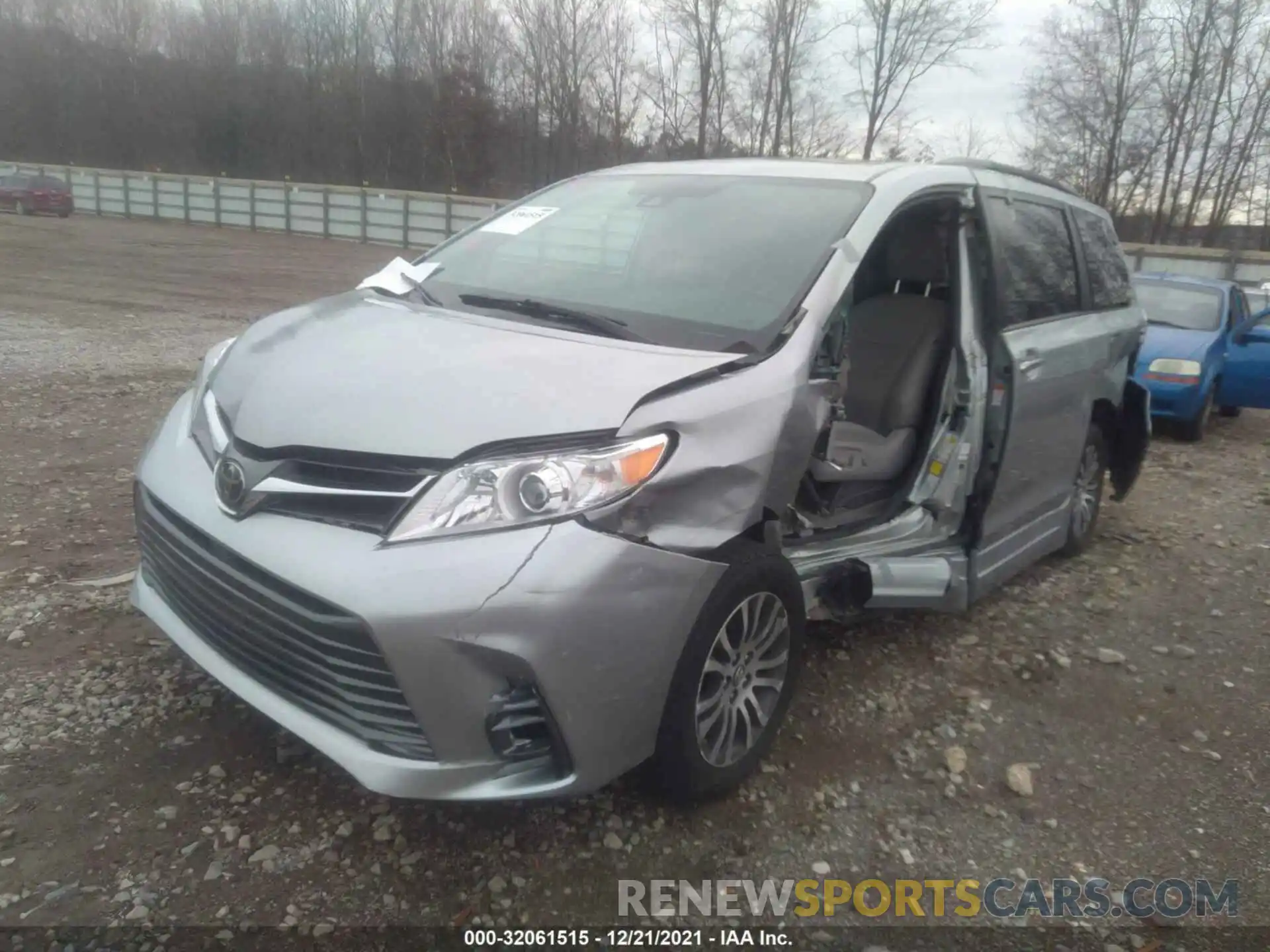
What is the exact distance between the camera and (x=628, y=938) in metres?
2.40

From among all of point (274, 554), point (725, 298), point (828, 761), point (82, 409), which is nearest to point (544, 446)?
point (274, 554)

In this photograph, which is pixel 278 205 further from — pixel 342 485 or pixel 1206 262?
pixel 342 485

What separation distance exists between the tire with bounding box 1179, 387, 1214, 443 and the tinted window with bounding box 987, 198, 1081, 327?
534 centimetres

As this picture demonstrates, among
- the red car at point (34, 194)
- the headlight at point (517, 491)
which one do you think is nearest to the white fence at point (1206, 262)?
the headlight at point (517, 491)

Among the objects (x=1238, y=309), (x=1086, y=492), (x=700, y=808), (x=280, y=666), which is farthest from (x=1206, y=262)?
(x=280, y=666)

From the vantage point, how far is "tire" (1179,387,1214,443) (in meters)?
9.12

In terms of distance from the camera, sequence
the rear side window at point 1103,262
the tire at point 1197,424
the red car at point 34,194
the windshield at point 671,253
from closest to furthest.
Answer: the windshield at point 671,253 < the rear side window at point 1103,262 < the tire at point 1197,424 < the red car at point 34,194

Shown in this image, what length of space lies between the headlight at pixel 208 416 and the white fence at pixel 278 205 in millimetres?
27216

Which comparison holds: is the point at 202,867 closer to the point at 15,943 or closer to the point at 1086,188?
the point at 15,943

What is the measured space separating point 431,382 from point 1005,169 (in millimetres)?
3101

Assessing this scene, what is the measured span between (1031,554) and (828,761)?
195 centimetres

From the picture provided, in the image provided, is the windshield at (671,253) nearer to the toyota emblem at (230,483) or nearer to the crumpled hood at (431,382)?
the crumpled hood at (431,382)

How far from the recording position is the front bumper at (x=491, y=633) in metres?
2.20

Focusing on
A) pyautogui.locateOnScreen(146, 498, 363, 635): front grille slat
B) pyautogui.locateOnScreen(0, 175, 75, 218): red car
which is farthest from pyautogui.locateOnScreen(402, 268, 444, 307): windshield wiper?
pyautogui.locateOnScreen(0, 175, 75, 218): red car
